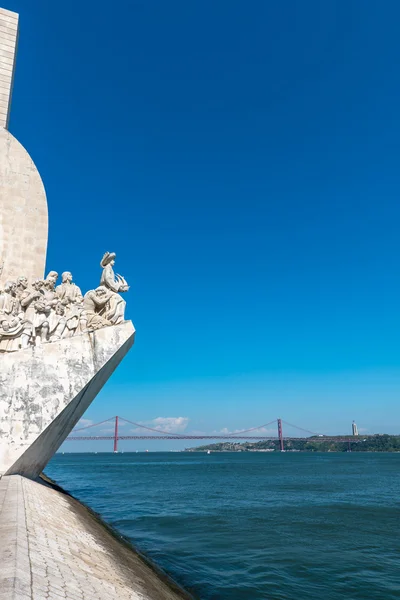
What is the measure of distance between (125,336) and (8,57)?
8.46 meters

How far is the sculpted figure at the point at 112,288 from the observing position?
8.23 meters

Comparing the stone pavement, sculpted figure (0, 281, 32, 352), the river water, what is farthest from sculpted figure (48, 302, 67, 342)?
the river water

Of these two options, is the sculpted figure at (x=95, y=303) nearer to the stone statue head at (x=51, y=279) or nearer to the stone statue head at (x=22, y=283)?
the stone statue head at (x=51, y=279)

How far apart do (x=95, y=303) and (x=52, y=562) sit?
19.0 feet

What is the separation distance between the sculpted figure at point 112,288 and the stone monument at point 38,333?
0.06 feet

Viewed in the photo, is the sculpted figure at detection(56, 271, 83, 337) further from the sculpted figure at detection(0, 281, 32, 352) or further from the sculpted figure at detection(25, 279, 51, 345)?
the sculpted figure at detection(0, 281, 32, 352)

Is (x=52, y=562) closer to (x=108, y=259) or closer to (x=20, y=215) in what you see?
(x=108, y=259)

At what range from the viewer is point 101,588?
124 inches

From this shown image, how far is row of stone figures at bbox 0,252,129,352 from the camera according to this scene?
771 centimetres

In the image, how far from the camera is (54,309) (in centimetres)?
821

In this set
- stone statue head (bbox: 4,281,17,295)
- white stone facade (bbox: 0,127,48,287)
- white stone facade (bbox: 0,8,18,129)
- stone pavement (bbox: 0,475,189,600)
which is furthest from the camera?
white stone facade (bbox: 0,8,18,129)

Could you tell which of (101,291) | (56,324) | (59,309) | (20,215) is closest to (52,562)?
(56,324)

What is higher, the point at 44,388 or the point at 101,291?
the point at 101,291

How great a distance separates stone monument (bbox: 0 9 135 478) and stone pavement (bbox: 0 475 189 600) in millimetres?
1638
